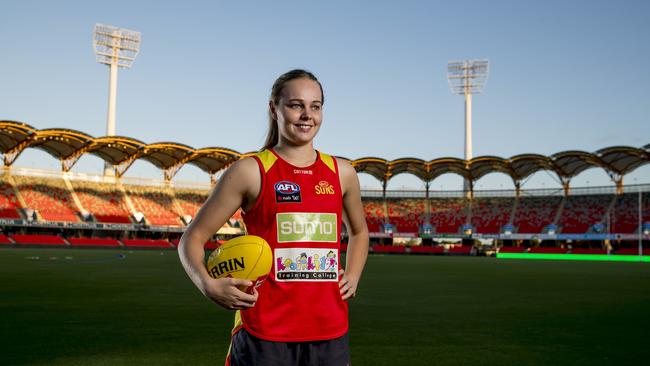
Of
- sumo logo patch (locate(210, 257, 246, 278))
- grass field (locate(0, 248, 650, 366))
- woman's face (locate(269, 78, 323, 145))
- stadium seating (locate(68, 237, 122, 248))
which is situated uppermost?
woman's face (locate(269, 78, 323, 145))

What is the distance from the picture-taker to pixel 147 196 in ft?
237

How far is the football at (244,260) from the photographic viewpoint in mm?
2711

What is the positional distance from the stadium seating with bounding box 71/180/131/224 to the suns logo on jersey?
65745mm

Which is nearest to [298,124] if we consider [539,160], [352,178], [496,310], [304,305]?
[352,178]

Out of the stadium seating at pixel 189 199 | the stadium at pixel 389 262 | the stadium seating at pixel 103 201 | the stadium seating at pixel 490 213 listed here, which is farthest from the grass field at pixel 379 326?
the stadium seating at pixel 189 199

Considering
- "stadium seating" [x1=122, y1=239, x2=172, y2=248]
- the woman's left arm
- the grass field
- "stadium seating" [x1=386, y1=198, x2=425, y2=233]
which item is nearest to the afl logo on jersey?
the woman's left arm

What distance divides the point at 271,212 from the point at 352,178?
1.80 feet

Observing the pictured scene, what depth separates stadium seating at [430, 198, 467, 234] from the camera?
239 ft

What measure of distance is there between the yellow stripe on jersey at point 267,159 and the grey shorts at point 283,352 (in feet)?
2.65

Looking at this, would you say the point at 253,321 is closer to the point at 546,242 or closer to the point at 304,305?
the point at 304,305

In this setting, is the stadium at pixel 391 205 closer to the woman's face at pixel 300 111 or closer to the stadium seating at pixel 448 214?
the stadium seating at pixel 448 214

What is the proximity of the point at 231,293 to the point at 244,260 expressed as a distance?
0.16 metres

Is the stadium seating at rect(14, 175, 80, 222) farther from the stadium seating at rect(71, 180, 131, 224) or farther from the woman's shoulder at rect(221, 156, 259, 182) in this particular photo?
the woman's shoulder at rect(221, 156, 259, 182)

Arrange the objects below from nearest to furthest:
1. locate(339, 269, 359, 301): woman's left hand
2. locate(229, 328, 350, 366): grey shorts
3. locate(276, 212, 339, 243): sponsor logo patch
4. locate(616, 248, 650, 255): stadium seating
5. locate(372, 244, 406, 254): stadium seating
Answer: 1. locate(229, 328, 350, 366): grey shorts
2. locate(276, 212, 339, 243): sponsor logo patch
3. locate(339, 269, 359, 301): woman's left hand
4. locate(616, 248, 650, 255): stadium seating
5. locate(372, 244, 406, 254): stadium seating
